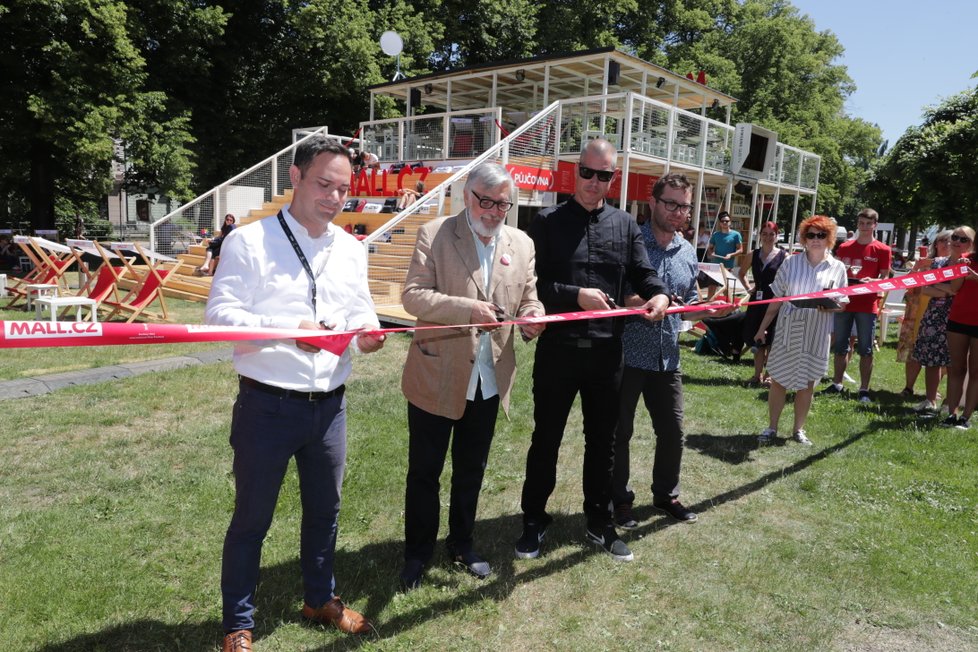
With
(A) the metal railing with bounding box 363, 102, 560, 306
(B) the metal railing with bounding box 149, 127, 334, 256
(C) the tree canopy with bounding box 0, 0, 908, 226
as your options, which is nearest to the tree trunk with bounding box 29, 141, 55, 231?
(C) the tree canopy with bounding box 0, 0, 908, 226

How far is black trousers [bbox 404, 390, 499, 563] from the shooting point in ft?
10.2

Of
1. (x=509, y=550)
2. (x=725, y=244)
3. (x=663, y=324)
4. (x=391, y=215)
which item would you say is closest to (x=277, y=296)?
(x=509, y=550)

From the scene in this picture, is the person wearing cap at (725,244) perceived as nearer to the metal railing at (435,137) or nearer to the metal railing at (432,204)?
the metal railing at (432,204)

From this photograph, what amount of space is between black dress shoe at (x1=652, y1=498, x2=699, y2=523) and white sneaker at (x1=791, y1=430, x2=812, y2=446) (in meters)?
1.95

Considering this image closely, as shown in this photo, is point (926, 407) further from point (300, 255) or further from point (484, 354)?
point (300, 255)

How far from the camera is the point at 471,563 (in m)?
3.35

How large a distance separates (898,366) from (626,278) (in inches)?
296

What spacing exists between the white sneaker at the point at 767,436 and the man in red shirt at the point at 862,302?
2.08 meters

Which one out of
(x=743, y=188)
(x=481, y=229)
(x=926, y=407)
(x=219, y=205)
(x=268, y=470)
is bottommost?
(x=926, y=407)

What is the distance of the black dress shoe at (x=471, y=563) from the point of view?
332 cm

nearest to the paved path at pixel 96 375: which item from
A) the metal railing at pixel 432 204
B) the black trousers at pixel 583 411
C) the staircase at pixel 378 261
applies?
the staircase at pixel 378 261

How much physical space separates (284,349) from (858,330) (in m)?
6.77

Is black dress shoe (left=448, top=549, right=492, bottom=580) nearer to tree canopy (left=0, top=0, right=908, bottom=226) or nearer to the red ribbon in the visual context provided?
the red ribbon

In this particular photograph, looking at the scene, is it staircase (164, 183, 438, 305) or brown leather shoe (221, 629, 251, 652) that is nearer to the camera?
brown leather shoe (221, 629, 251, 652)
